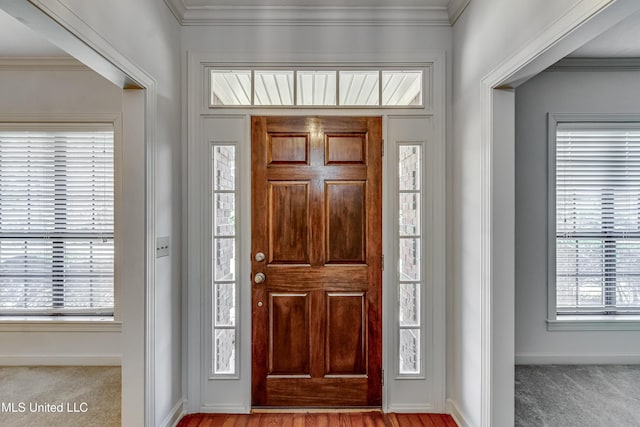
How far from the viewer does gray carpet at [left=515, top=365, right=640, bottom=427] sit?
2484mm

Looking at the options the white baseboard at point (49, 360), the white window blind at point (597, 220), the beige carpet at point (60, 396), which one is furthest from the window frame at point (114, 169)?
the white window blind at point (597, 220)

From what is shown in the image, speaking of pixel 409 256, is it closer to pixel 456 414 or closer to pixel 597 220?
pixel 456 414

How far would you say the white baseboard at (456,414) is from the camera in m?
2.30

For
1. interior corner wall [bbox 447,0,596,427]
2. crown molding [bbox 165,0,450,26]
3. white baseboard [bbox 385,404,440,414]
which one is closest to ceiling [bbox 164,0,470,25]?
crown molding [bbox 165,0,450,26]

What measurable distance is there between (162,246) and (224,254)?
1.58 ft

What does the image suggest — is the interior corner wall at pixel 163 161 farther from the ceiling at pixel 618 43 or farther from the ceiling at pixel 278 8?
the ceiling at pixel 618 43

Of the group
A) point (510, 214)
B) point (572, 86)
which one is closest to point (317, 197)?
point (510, 214)

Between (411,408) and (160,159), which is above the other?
(160,159)

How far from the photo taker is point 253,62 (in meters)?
2.56

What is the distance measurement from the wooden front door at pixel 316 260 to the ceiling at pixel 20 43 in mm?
1949

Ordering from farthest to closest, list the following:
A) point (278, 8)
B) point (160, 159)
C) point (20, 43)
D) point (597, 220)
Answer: point (597, 220), point (20, 43), point (278, 8), point (160, 159)

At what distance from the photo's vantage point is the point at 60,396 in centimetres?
272

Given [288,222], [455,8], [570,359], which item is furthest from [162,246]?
[570,359]

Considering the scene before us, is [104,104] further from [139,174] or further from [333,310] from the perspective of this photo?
[333,310]
